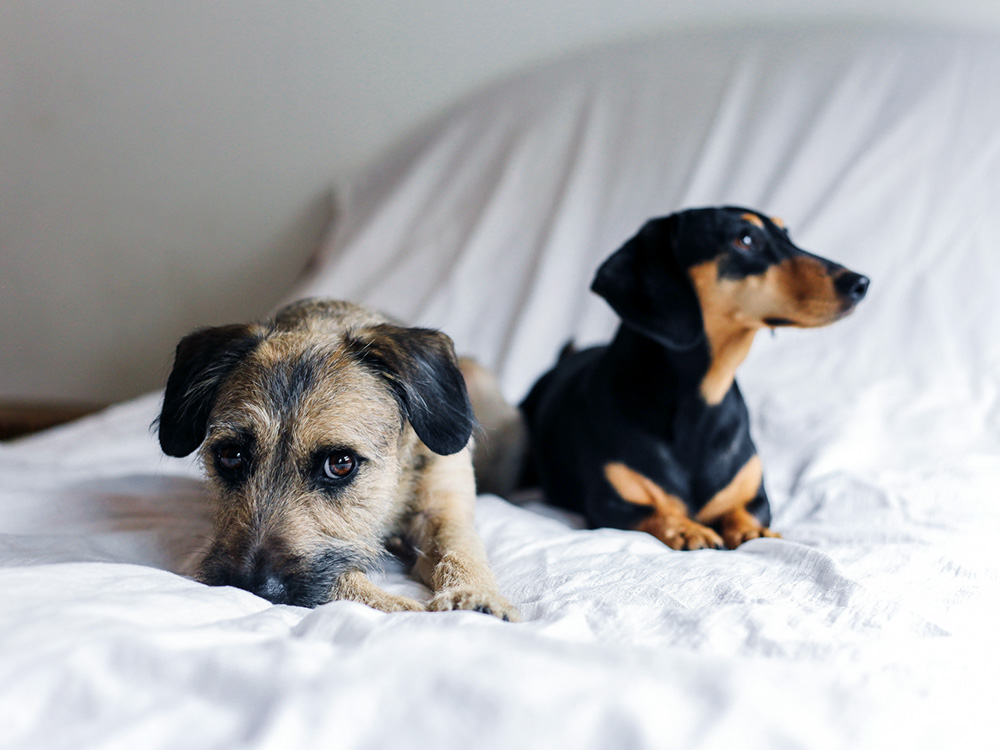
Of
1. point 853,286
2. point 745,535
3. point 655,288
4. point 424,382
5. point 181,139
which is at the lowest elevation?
point 181,139

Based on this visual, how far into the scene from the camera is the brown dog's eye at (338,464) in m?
1.34

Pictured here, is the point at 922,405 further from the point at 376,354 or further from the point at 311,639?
the point at 311,639

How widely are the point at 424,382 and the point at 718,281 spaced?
27.8 inches

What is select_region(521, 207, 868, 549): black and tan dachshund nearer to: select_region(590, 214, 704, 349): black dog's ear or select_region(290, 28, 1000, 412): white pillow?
select_region(590, 214, 704, 349): black dog's ear

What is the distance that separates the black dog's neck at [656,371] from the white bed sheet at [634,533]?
32 centimetres

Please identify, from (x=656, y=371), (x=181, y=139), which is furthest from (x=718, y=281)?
(x=181, y=139)

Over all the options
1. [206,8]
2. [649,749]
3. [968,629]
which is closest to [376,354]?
[649,749]

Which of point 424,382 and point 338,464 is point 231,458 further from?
point 424,382

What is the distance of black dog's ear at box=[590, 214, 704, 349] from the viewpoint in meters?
1.67

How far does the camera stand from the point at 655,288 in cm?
171

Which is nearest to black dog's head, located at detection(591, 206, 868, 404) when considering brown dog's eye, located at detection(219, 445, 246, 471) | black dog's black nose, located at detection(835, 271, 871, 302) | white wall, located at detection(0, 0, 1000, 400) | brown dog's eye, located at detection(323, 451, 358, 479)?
black dog's black nose, located at detection(835, 271, 871, 302)

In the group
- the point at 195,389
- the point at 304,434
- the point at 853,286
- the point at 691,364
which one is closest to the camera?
the point at 304,434

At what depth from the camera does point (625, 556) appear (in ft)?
4.73

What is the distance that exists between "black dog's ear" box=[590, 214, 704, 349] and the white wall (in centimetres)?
210
